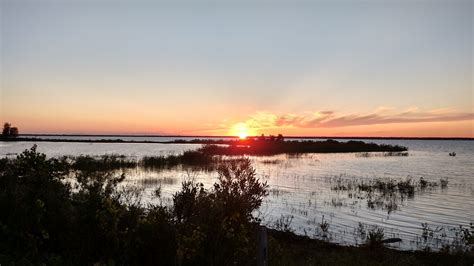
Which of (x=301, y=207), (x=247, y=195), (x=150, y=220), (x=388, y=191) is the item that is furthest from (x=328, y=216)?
(x=150, y=220)

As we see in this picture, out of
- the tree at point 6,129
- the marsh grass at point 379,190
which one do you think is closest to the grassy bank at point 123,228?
the marsh grass at point 379,190

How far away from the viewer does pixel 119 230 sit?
686 centimetres

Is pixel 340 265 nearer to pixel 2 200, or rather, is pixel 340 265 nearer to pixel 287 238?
pixel 287 238

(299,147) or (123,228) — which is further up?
(299,147)

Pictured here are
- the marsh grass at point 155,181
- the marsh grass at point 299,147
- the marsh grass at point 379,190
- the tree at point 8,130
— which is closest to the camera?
the marsh grass at point 379,190

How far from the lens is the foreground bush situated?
652 cm

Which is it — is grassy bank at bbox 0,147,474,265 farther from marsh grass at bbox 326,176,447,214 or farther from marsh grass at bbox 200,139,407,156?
marsh grass at bbox 200,139,407,156

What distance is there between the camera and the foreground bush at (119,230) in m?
6.52

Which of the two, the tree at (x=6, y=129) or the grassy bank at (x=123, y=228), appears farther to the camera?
the tree at (x=6, y=129)

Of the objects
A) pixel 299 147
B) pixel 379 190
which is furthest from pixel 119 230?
pixel 299 147

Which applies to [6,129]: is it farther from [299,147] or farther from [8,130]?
[299,147]

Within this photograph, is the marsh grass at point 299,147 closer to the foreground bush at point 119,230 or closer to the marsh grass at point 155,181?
the marsh grass at point 155,181

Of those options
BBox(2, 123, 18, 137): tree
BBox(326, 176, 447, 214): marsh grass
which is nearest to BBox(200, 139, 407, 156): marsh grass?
BBox(326, 176, 447, 214): marsh grass

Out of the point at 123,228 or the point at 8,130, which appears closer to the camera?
the point at 123,228
